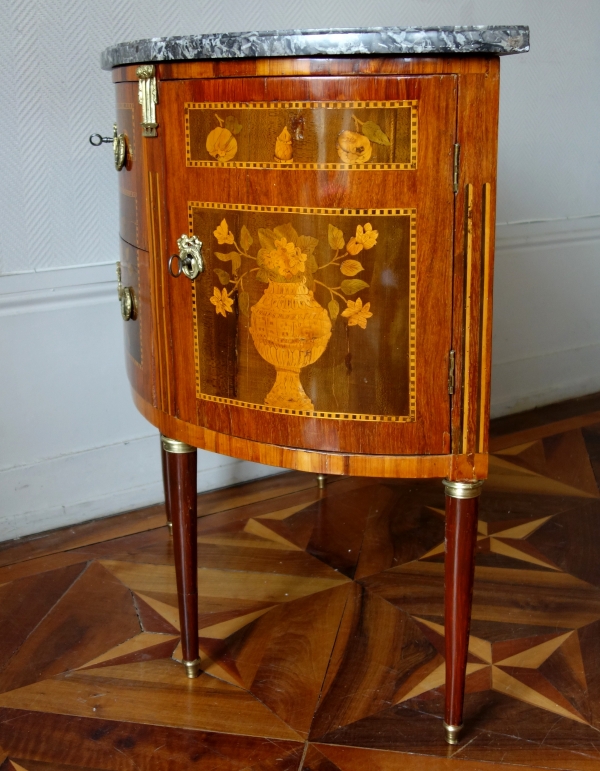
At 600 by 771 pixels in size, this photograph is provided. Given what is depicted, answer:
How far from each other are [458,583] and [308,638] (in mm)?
357

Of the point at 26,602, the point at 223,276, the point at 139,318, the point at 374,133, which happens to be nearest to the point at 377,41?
the point at 374,133

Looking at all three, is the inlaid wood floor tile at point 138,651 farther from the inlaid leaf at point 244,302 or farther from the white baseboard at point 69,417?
the inlaid leaf at point 244,302

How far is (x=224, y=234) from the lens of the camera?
99 centimetres

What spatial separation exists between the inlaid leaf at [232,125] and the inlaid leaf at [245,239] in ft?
0.33

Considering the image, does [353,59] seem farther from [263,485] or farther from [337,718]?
[263,485]

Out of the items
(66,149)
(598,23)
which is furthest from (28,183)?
(598,23)

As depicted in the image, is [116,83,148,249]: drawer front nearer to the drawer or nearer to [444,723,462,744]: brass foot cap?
the drawer

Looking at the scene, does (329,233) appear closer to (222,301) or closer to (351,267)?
(351,267)

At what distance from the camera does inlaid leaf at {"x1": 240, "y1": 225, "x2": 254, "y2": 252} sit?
0.97 metres

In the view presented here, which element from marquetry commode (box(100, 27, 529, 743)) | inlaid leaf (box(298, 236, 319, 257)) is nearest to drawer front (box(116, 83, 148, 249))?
marquetry commode (box(100, 27, 529, 743))

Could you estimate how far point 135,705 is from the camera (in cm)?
117

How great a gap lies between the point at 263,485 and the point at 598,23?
1.37 metres

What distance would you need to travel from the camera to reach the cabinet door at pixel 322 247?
893mm

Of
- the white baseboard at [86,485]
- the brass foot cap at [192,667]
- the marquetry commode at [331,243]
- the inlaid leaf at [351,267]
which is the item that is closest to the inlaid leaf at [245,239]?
the marquetry commode at [331,243]
